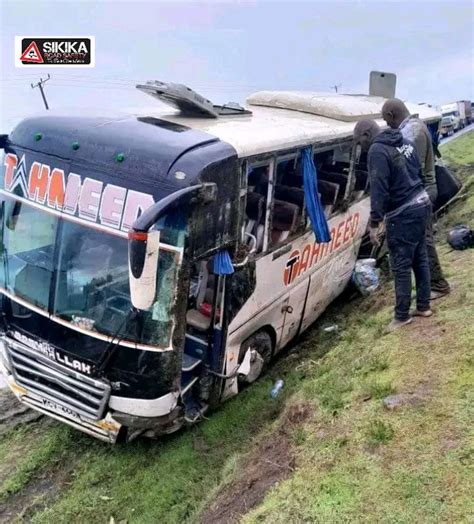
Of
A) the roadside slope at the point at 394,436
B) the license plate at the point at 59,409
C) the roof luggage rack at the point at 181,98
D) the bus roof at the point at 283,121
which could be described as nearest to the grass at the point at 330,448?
the roadside slope at the point at 394,436

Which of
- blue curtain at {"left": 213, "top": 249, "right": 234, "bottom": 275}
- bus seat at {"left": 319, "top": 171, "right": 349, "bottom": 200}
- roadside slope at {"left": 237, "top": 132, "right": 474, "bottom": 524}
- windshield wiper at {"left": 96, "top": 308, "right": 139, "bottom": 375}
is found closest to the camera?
roadside slope at {"left": 237, "top": 132, "right": 474, "bottom": 524}

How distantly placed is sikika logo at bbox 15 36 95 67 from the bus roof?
5.62 meters

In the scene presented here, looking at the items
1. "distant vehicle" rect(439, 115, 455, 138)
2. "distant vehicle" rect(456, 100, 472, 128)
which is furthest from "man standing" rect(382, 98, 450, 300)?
"distant vehicle" rect(456, 100, 472, 128)

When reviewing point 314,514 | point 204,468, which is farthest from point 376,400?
point 204,468

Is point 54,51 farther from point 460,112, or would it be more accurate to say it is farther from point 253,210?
point 460,112

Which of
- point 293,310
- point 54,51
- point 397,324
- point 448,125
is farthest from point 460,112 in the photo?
point 397,324

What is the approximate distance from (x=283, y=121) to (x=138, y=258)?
3.22m

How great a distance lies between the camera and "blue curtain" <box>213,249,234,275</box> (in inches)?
181

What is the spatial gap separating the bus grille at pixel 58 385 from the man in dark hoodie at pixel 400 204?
2.78 m

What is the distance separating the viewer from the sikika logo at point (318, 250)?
5.93 metres

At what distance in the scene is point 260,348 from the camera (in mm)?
5922

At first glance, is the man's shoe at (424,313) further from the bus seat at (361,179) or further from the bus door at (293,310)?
the bus seat at (361,179)

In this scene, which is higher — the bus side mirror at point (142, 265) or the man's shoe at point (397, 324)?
the bus side mirror at point (142, 265)

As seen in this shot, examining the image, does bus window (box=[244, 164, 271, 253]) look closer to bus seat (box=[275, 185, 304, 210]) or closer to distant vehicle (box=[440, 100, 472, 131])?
bus seat (box=[275, 185, 304, 210])
